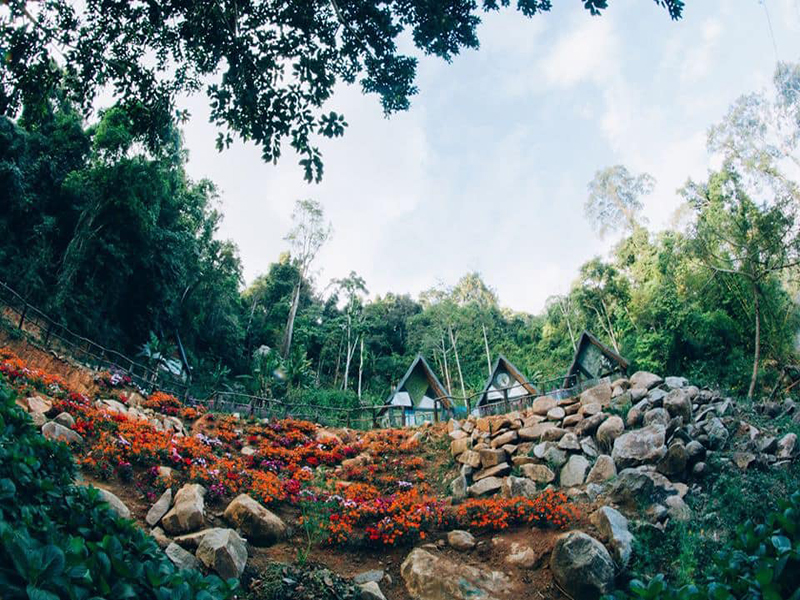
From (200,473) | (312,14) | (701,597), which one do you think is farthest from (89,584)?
(200,473)

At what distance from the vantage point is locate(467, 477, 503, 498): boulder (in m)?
10.1

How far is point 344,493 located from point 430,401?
1436 cm

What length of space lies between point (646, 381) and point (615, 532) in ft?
19.4

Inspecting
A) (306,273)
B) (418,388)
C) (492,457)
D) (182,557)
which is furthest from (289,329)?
(182,557)

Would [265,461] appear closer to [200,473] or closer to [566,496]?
[200,473]

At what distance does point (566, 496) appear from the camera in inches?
354

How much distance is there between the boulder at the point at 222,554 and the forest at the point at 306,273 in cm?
453

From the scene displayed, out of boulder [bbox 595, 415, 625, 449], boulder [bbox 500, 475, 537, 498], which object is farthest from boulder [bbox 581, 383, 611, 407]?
boulder [bbox 500, 475, 537, 498]

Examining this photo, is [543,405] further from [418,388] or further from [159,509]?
[418,388]

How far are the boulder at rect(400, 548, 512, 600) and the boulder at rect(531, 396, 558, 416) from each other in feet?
21.4

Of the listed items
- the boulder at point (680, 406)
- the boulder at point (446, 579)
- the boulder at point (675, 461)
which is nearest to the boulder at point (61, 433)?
the boulder at point (446, 579)

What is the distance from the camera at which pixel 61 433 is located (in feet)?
22.9

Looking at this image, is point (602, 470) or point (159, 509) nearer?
point (159, 509)

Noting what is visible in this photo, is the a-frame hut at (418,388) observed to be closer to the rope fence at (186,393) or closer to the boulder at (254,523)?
the rope fence at (186,393)
